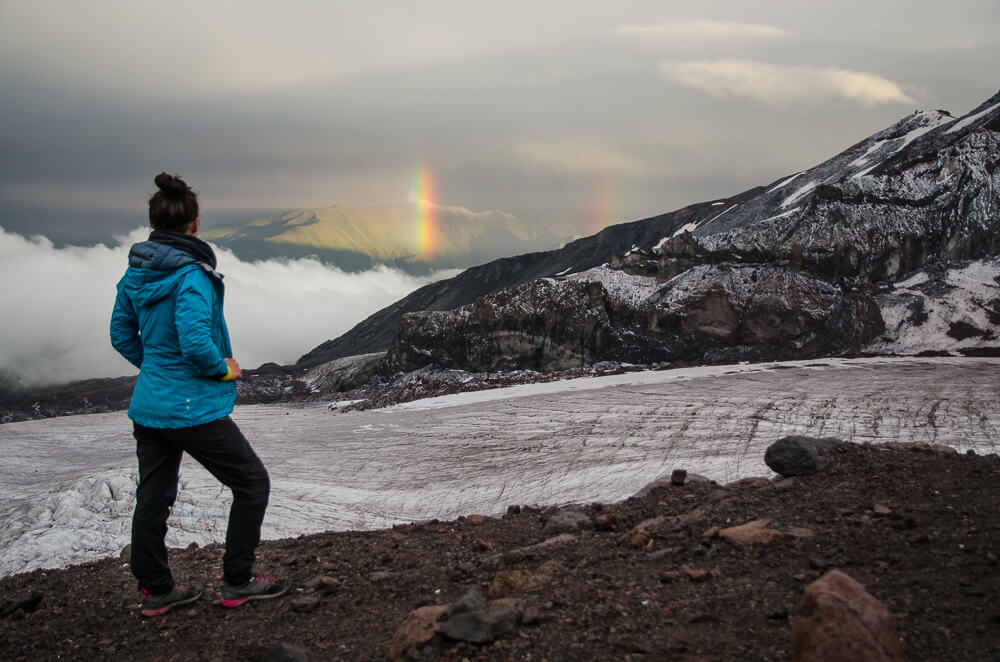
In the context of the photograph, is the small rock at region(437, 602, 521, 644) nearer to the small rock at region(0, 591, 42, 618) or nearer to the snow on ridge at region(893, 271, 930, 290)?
the small rock at region(0, 591, 42, 618)

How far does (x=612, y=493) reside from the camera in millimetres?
10758

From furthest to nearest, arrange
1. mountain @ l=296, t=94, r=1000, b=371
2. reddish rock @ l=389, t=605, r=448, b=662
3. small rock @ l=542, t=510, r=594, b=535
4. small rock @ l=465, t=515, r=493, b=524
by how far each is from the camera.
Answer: mountain @ l=296, t=94, r=1000, b=371
small rock @ l=465, t=515, r=493, b=524
small rock @ l=542, t=510, r=594, b=535
reddish rock @ l=389, t=605, r=448, b=662

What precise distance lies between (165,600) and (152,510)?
604mm

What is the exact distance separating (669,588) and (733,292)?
24382 millimetres

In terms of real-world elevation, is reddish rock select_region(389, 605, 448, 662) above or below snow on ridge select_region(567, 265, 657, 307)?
below

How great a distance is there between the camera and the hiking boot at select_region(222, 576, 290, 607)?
463cm

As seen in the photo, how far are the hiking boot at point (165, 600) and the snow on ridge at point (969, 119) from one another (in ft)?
133

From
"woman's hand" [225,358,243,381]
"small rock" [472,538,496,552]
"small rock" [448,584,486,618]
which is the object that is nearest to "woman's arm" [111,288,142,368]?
"woman's hand" [225,358,243,381]

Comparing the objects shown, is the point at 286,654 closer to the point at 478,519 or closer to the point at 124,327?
the point at 124,327

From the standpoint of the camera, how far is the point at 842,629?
2.88 meters

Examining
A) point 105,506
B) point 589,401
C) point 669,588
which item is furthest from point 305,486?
point 669,588

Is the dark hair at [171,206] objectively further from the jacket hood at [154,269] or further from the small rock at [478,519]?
the small rock at [478,519]

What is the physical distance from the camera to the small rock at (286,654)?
3.60 m

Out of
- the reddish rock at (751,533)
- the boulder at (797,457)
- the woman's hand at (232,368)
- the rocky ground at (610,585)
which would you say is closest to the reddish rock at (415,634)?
the rocky ground at (610,585)
